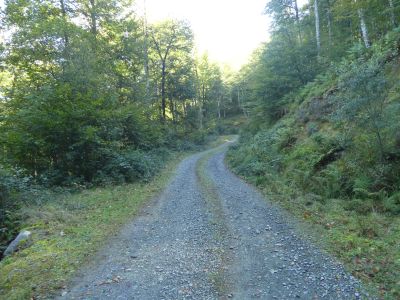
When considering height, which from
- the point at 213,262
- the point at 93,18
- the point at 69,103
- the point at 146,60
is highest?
the point at 93,18

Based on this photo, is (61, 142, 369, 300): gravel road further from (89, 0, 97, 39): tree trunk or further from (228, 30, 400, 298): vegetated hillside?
(89, 0, 97, 39): tree trunk

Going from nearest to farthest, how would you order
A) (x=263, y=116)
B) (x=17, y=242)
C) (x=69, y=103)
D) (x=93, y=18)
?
(x=17, y=242)
(x=69, y=103)
(x=93, y=18)
(x=263, y=116)

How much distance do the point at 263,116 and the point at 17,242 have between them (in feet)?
66.8

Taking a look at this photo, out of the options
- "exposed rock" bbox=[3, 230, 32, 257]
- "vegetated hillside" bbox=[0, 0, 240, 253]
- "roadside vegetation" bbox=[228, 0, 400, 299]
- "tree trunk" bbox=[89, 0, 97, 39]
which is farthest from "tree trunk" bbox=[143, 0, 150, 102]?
"exposed rock" bbox=[3, 230, 32, 257]

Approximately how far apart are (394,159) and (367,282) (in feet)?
18.4

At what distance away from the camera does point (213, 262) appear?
5.42 m

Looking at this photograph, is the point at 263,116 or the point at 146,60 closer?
the point at 263,116

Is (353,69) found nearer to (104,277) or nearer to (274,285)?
(274,285)

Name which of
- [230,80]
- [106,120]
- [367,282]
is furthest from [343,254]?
[230,80]

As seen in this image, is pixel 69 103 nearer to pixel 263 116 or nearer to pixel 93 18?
pixel 93 18

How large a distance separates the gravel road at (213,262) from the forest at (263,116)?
70 cm

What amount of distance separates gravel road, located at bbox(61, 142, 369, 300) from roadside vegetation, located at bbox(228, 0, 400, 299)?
2.27ft

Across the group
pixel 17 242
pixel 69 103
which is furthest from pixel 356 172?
pixel 69 103

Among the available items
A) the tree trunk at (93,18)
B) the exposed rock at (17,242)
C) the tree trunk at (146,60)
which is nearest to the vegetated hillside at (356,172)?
the exposed rock at (17,242)
